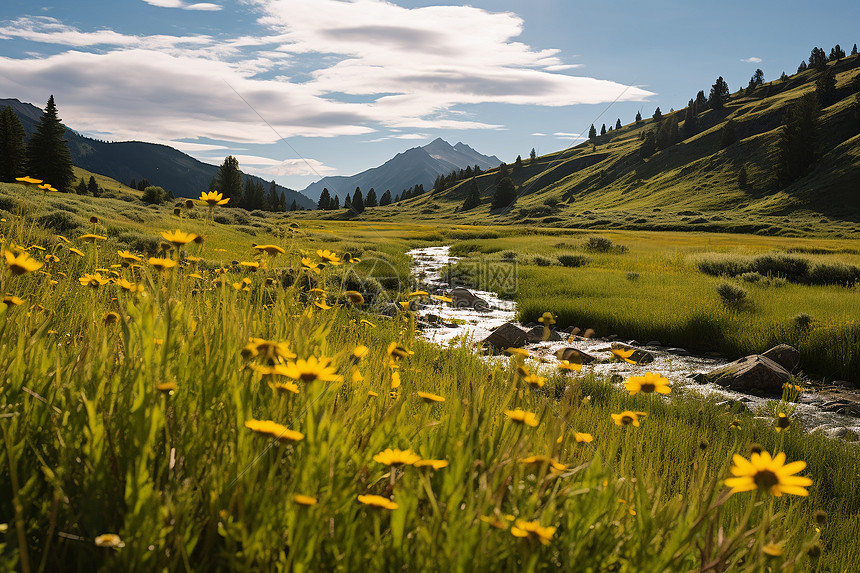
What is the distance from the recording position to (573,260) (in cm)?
2309

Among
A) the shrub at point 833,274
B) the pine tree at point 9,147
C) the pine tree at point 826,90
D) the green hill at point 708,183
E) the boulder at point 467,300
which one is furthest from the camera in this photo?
the pine tree at point 826,90

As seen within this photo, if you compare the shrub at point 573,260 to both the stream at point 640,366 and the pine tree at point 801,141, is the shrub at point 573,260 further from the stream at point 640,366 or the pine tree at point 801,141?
the pine tree at point 801,141

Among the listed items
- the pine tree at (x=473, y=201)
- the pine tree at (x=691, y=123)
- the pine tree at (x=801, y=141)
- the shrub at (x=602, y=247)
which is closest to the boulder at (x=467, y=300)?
the shrub at (x=602, y=247)

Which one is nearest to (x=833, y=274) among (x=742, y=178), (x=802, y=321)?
(x=802, y=321)

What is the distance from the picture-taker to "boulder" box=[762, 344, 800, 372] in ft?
28.4

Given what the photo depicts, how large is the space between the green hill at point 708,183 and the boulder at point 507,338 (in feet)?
187

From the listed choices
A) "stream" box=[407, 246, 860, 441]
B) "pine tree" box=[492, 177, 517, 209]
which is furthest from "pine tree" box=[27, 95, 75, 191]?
"pine tree" box=[492, 177, 517, 209]

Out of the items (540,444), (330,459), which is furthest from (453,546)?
(540,444)

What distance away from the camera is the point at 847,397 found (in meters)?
7.52

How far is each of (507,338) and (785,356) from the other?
4.90m

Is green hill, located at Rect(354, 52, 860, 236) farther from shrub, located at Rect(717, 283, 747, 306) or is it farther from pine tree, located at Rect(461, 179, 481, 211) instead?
shrub, located at Rect(717, 283, 747, 306)

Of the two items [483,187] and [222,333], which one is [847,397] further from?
[483,187]

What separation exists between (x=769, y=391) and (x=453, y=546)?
8339 mm

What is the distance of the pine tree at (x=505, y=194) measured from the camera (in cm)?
11181
